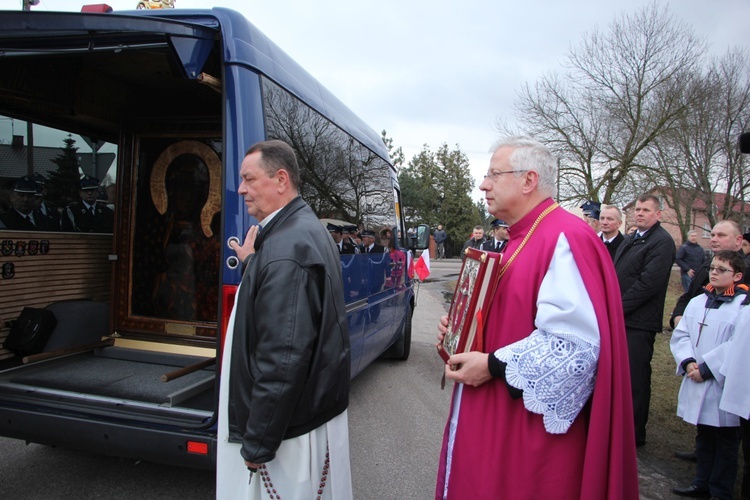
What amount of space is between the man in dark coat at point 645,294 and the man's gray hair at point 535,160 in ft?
8.47

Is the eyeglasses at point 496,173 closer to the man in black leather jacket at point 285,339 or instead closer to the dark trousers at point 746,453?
the man in black leather jacket at point 285,339

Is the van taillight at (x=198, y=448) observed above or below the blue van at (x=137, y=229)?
below

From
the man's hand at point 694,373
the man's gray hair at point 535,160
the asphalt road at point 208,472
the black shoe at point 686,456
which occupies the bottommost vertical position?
the asphalt road at point 208,472

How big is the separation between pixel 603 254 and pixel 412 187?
3905 centimetres

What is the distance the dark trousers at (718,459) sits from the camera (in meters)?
3.20

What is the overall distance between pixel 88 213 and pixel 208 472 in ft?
8.69

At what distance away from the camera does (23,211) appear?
422 centimetres

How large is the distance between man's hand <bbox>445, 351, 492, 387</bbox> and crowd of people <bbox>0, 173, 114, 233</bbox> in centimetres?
402

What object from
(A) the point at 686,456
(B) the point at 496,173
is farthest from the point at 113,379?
(A) the point at 686,456

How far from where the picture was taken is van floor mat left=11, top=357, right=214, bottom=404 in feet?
11.1

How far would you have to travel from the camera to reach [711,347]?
11.1 feet

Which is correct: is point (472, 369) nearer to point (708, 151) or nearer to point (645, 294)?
point (645, 294)

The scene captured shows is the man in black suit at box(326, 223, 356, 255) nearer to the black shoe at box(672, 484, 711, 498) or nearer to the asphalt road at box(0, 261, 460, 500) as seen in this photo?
the asphalt road at box(0, 261, 460, 500)

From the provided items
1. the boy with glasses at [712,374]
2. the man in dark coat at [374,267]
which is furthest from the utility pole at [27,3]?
the boy with glasses at [712,374]
